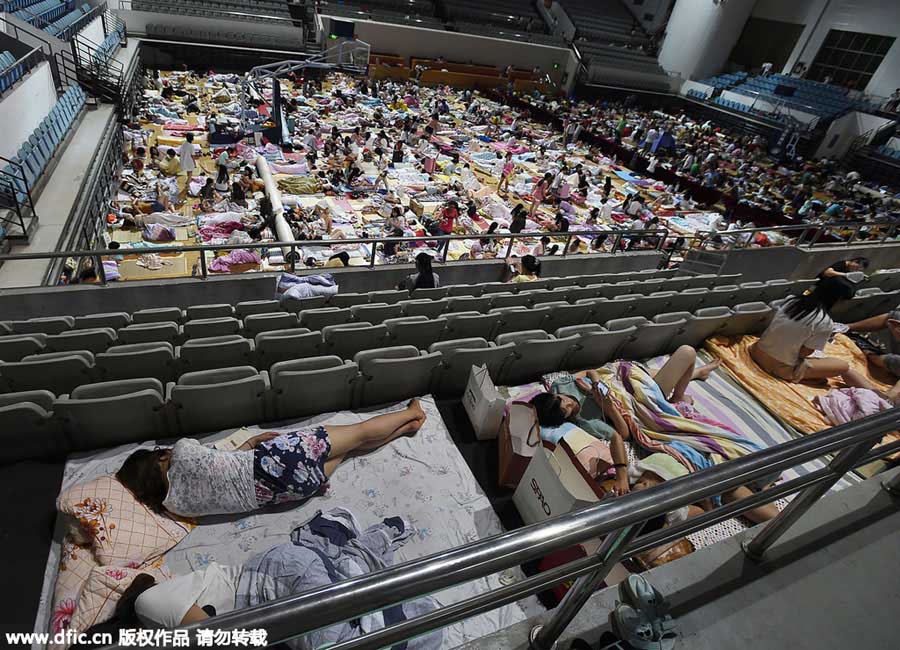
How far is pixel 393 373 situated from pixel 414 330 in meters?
0.84

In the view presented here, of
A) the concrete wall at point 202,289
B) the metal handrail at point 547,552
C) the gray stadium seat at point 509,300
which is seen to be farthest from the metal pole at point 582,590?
the concrete wall at point 202,289

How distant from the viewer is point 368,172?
13805mm

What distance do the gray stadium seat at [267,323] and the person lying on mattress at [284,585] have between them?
2.42 meters

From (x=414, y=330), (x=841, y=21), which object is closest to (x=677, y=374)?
(x=414, y=330)

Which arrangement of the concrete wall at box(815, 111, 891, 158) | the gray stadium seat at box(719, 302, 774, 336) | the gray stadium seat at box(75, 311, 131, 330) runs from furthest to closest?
the concrete wall at box(815, 111, 891, 158)
the gray stadium seat at box(719, 302, 774, 336)
the gray stadium seat at box(75, 311, 131, 330)

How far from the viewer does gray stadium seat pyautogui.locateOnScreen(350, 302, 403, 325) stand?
5.04 metres

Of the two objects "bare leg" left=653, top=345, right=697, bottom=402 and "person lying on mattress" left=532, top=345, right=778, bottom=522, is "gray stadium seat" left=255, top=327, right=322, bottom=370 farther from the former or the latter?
"bare leg" left=653, top=345, right=697, bottom=402

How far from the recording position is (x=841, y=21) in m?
25.6

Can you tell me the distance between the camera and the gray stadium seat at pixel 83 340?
4117mm

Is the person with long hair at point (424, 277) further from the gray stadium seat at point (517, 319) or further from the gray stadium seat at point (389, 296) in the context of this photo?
the gray stadium seat at point (517, 319)

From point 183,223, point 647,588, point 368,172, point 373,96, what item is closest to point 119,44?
point 373,96

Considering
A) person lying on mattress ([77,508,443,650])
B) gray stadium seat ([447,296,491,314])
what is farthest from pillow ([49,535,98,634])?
gray stadium seat ([447,296,491,314])

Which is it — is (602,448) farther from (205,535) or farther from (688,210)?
(688,210)

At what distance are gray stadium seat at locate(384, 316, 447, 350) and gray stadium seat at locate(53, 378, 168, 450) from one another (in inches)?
76.3
